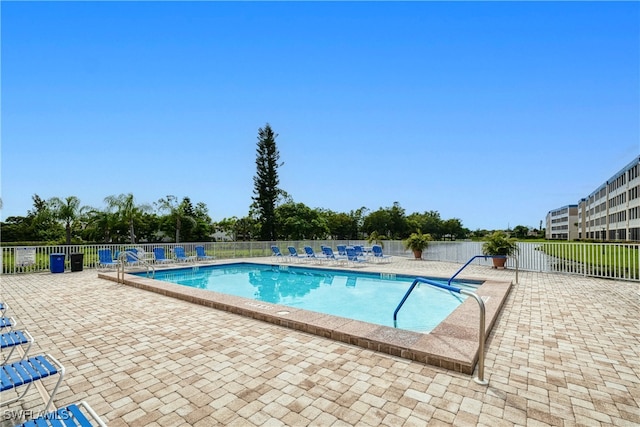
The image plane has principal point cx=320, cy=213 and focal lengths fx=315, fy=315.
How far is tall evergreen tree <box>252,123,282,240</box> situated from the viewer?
3459cm

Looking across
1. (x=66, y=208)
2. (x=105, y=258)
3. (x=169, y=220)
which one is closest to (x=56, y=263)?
(x=105, y=258)

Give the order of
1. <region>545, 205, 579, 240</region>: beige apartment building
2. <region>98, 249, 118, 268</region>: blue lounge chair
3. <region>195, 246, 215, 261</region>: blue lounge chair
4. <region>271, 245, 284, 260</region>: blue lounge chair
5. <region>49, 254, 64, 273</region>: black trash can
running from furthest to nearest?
<region>545, 205, 579, 240</region>: beige apartment building
<region>271, 245, 284, 260</region>: blue lounge chair
<region>195, 246, 215, 261</region>: blue lounge chair
<region>98, 249, 118, 268</region>: blue lounge chair
<region>49, 254, 64, 273</region>: black trash can

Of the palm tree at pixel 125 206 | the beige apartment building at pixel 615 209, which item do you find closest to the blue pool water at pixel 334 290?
the palm tree at pixel 125 206

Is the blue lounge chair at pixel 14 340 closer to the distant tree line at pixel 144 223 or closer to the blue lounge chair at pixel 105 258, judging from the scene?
the blue lounge chair at pixel 105 258

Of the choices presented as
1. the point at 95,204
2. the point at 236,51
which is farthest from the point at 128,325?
the point at 95,204

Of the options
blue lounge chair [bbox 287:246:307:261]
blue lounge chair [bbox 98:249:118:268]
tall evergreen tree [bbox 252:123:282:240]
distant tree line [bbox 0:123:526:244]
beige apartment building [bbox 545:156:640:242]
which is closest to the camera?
blue lounge chair [bbox 98:249:118:268]

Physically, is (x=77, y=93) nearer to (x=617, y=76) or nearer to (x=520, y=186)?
(x=617, y=76)

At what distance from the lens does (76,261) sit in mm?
12461

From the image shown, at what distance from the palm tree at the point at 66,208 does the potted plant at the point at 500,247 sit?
28.3 m

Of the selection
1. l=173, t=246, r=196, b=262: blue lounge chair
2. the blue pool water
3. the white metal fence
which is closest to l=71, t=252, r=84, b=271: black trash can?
the white metal fence

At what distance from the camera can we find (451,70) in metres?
12.3

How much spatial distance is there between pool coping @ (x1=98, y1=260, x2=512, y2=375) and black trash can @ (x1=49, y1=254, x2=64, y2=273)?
8424 mm

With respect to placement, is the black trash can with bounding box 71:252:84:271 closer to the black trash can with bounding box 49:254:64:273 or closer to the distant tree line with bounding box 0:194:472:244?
the black trash can with bounding box 49:254:64:273

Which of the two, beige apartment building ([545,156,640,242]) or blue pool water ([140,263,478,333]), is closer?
blue pool water ([140,263,478,333])
